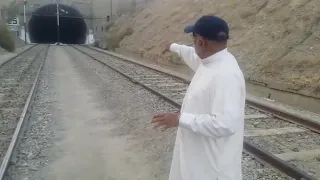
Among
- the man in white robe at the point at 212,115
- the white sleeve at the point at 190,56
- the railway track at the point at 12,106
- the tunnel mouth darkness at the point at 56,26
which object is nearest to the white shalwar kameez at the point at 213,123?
the man in white robe at the point at 212,115

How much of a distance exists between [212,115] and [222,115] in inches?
2.3

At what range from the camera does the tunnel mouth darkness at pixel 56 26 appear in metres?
51.0

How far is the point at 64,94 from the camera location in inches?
470

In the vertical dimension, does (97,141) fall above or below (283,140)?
below

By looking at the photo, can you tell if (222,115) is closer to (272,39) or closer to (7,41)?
(272,39)

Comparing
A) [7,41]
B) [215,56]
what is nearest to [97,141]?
[215,56]

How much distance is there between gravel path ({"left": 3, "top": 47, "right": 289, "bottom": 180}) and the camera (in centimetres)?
546

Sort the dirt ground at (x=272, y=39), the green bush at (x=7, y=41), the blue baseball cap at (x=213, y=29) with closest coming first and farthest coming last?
the blue baseball cap at (x=213, y=29)
the dirt ground at (x=272, y=39)
the green bush at (x=7, y=41)

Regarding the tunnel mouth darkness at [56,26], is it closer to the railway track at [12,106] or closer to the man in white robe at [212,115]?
the railway track at [12,106]

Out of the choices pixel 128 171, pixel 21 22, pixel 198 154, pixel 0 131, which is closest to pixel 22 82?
pixel 0 131

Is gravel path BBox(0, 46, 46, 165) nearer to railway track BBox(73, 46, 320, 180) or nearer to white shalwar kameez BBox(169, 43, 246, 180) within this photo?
railway track BBox(73, 46, 320, 180)

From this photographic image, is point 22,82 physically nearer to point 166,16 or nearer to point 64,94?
point 64,94

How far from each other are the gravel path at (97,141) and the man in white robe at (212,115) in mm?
2799

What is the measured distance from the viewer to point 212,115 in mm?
2213
